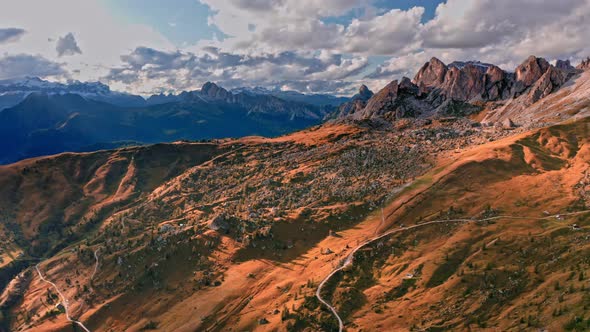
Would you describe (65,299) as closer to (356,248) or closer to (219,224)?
(219,224)

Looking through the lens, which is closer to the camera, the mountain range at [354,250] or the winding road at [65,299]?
the mountain range at [354,250]

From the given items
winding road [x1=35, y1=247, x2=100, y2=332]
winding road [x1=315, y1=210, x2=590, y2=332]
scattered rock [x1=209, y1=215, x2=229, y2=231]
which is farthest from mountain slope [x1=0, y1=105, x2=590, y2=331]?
winding road [x1=315, y1=210, x2=590, y2=332]

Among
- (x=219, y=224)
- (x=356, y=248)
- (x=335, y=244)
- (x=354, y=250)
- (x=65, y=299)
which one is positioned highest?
(x=219, y=224)

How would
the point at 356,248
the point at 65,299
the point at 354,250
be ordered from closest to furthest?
the point at 354,250 → the point at 356,248 → the point at 65,299

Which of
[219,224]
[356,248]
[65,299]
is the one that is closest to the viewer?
[356,248]

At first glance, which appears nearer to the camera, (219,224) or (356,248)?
(356,248)

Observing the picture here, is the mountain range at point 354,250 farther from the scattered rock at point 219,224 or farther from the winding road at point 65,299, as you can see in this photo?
the winding road at point 65,299

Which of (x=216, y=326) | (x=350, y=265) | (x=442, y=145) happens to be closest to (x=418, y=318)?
(x=350, y=265)

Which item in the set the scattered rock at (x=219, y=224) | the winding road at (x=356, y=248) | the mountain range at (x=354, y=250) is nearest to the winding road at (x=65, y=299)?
the mountain range at (x=354, y=250)

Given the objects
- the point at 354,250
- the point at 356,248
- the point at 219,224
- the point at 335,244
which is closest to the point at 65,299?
the point at 219,224

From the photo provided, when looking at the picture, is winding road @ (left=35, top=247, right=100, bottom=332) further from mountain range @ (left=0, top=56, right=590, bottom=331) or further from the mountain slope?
the mountain slope

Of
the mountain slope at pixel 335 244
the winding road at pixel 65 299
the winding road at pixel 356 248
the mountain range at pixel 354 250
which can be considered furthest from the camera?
the winding road at pixel 65 299
